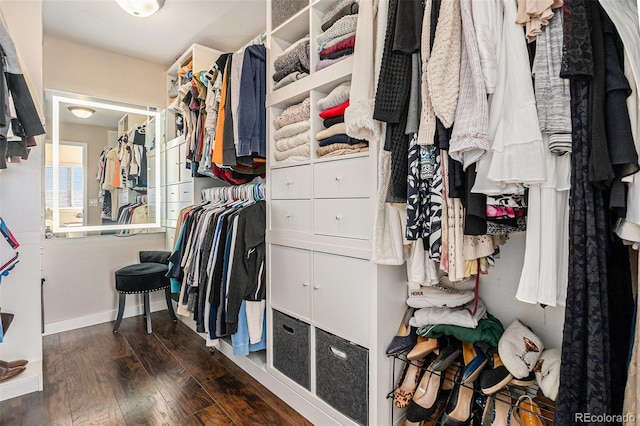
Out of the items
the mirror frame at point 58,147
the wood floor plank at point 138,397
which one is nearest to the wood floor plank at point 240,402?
the wood floor plank at point 138,397

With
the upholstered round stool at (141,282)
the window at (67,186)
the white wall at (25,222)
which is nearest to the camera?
the white wall at (25,222)

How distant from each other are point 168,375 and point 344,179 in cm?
170

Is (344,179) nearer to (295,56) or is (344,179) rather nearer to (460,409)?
(295,56)

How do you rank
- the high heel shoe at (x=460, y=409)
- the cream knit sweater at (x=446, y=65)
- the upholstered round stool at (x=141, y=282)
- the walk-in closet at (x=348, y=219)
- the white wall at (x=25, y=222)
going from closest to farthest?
the walk-in closet at (x=348, y=219), the cream knit sweater at (x=446, y=65), the high heel shoe at (x=460, y=409), the white wall at (x=25, y=222), the upholstered round stool at (x=141, y=282)

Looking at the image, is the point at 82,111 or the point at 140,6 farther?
the point at 82,111

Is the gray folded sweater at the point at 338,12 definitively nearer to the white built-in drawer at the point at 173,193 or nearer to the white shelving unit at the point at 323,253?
the white shelving unit at the point at 323,253

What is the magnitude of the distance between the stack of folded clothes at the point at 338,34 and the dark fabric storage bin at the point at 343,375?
4.35 ft

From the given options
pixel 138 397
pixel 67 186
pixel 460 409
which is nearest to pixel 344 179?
pixel 460 409

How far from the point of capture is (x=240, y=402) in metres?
1.84

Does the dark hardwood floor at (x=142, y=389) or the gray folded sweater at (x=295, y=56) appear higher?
the gray folded sweater at (x=295, y=56)

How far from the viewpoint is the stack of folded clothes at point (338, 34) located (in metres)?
1.52

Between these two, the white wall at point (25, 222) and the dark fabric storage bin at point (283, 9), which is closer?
the dark fabric storage bin at point (283, 9)

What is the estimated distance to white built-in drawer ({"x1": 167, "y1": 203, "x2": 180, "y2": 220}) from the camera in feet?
10.5

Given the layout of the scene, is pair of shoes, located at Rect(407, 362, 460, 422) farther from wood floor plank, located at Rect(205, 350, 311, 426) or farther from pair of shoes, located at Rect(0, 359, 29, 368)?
A: pair of shoes, located at Rect(0, 359, 29, 368)
